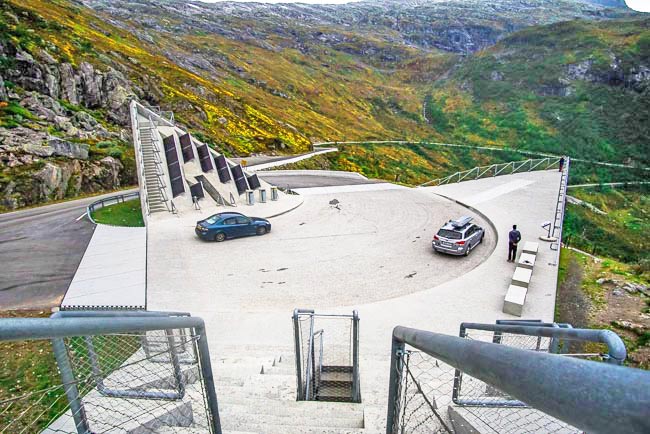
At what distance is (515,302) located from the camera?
38.7 feet

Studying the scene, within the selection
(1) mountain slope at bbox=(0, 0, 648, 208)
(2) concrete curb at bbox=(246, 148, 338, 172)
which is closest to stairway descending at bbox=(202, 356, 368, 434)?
(1) mountain slope at bbox=(0, 0, 648, 208)

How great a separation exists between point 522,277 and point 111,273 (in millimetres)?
14799

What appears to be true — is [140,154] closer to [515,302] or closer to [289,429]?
[515,302]

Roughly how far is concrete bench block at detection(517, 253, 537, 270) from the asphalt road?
16048 millimetres

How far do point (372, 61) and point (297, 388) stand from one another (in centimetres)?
14910

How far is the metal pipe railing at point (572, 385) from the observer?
2.82 feet

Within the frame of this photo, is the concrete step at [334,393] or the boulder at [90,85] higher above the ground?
the boulder at [90,85]

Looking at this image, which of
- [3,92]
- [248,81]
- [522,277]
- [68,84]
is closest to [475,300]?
[522,277]

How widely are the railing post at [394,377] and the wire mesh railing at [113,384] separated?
1.87 metres

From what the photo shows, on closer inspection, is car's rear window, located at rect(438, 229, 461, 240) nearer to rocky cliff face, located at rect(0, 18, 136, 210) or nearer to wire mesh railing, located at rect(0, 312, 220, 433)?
wire mesh railing, located at rect(0, 312, 220, 433)

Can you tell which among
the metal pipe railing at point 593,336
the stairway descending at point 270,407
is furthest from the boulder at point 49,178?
the metal pipe railing at point 593,336

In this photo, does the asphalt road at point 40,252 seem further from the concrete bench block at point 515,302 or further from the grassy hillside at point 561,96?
the grassy hillside at point 561,96

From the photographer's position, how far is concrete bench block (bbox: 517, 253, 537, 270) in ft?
46.9

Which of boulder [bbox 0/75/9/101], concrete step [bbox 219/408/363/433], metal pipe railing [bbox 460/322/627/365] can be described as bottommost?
concrete step [bbox 219/408/363/433]
